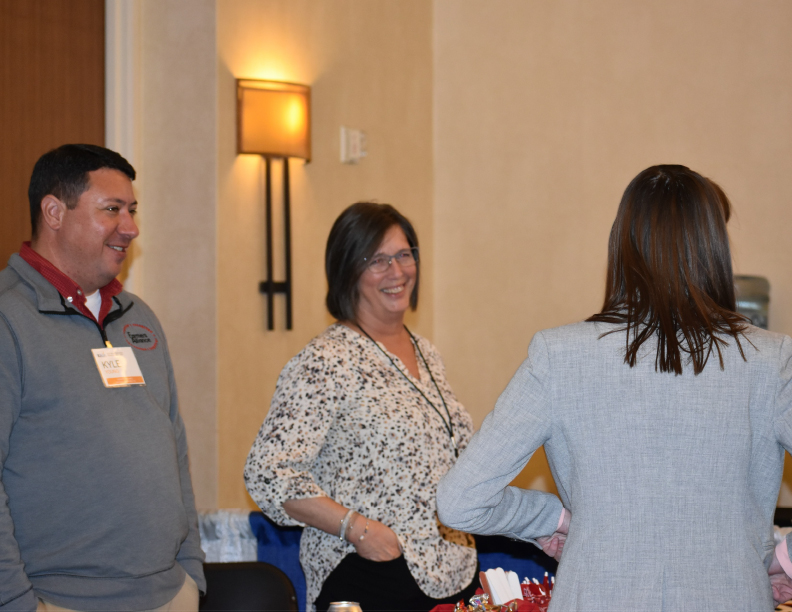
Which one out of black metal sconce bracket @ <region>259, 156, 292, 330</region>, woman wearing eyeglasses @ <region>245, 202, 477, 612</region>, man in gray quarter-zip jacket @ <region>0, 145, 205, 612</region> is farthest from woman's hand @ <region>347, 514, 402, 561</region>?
black metal sconce bracket @ <region>259, 156, 292, 330</region>

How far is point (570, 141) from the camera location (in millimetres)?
4281

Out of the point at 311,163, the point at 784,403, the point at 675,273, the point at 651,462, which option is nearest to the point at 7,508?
the point at 651,462

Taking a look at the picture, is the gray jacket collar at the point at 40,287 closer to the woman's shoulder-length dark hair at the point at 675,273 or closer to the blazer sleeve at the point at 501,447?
the blazer sleeve at the point at 501,447

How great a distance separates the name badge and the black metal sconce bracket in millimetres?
1500

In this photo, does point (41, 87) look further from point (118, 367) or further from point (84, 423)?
point (84, 423)

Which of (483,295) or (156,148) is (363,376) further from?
(483,295)

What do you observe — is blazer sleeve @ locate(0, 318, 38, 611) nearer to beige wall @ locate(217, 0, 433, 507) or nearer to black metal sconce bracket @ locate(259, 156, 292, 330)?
beige wall @ locate(217, 0, 433, 507)

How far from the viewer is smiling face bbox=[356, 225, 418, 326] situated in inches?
93.7

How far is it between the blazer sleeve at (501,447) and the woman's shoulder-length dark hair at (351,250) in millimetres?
1085

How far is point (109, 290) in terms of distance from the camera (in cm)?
218

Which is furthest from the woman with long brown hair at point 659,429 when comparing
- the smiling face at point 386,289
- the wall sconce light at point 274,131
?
the wall sconce light at point 274,131

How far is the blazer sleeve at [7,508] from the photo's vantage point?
165cm

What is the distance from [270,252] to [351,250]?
1274 mm

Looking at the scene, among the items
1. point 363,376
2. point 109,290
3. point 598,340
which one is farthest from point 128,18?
point 598,340
